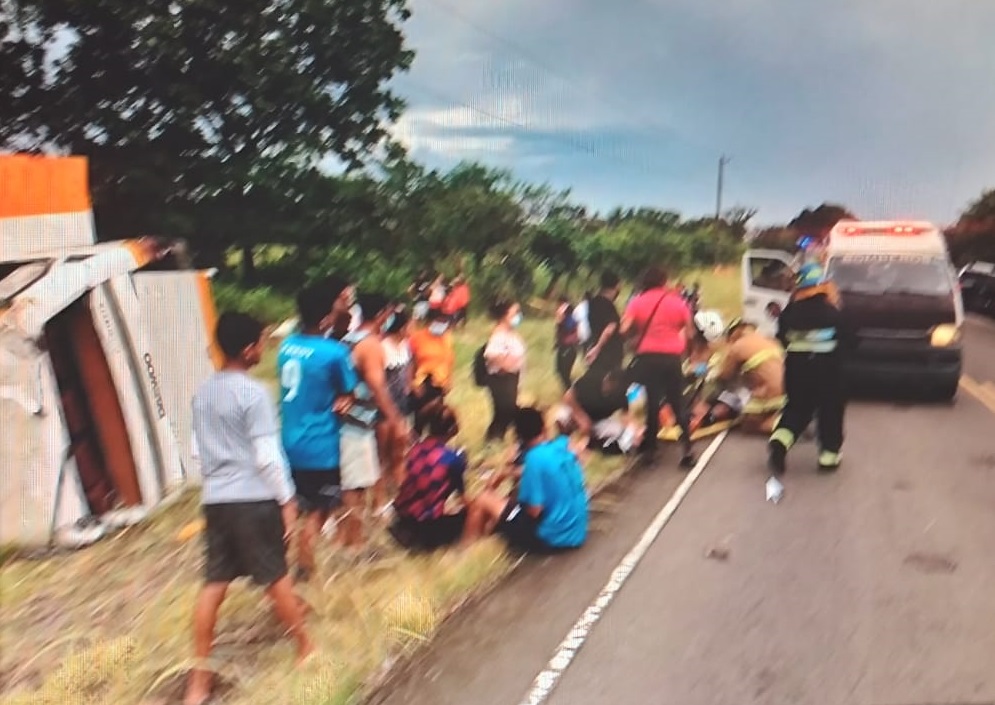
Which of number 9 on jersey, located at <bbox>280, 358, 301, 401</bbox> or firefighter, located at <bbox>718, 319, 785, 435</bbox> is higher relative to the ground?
number 9 on jersey, located at <bbox>280, 358, 301, 401</bbox>

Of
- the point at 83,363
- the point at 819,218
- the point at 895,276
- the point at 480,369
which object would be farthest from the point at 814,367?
the point at 83,363

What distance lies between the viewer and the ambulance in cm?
661

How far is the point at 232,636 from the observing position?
365 cm

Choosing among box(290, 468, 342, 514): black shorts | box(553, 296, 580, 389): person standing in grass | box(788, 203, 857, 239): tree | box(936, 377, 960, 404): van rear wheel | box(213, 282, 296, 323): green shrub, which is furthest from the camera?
box(936, 377, 960, 404): van rear wheel

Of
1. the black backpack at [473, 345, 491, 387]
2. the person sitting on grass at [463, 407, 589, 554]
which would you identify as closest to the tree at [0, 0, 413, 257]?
the black backpack at [473, 345, 491, 387]

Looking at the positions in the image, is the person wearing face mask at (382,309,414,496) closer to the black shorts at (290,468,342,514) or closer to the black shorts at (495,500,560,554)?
the black shorts at (290,468,342,514)

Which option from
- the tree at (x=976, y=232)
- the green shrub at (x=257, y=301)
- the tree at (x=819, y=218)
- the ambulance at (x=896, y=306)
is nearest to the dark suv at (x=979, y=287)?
the ambulance at (x=896, y=306)

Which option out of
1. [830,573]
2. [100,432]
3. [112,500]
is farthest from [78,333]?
[830,573]

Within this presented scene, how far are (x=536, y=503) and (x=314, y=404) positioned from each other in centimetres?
131

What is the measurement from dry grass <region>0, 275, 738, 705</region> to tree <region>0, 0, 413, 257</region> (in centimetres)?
74

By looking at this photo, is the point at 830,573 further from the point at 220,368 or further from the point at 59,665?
the point at 59,665

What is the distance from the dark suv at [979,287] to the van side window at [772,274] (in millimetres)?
1715

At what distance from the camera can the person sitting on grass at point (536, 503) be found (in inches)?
197

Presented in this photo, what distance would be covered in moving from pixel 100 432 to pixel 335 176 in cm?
113
